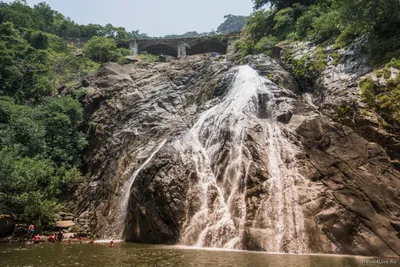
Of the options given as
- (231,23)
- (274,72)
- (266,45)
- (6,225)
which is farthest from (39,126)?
(231,23)

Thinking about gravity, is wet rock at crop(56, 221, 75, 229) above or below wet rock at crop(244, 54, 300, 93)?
below

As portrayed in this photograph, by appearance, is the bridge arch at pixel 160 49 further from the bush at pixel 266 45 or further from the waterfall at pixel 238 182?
the waterfall at pixel 238 182

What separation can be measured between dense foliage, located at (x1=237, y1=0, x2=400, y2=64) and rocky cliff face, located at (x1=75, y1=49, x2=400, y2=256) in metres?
3.95

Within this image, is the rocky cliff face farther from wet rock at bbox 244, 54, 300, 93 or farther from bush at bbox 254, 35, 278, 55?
bush at bbox 254, 35, 278, 55

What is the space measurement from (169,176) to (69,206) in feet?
33.6

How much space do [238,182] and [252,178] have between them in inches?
28.8

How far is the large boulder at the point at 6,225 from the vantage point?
691 inches

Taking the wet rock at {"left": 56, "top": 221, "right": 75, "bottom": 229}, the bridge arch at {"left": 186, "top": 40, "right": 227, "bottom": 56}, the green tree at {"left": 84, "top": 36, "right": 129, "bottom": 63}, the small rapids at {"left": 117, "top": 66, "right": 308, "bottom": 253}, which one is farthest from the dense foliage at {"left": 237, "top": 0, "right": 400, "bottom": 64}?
the wet rock at {"left": 56, "top": 221, "right": 75, "bottom": 229}

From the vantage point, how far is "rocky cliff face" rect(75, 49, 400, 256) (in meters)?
12.9

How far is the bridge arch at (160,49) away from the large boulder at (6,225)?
4370 centimetres

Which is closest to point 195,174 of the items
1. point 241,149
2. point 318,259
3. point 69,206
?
point 241,149

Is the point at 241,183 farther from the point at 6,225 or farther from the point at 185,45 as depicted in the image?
the point at 185,45

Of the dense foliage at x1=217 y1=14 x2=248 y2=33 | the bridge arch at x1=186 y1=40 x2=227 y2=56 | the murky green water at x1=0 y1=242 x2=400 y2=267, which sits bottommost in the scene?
the murky green water at x1=0 y1=242 x2=400 y2=267

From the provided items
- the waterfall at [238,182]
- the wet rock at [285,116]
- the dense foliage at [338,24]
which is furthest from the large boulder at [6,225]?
the dense foliage at [338,24]
